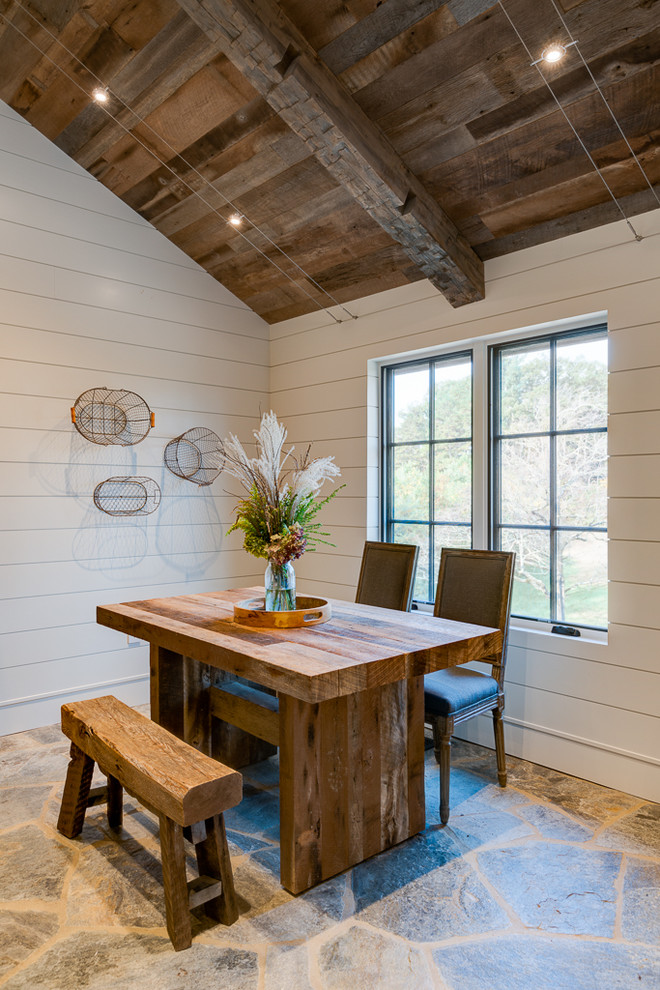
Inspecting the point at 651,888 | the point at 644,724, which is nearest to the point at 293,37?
the point at 644,724

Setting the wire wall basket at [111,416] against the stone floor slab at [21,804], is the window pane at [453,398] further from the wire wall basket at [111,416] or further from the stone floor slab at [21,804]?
the stone floor slab at [21,804]

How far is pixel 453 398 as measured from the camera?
3645 mm

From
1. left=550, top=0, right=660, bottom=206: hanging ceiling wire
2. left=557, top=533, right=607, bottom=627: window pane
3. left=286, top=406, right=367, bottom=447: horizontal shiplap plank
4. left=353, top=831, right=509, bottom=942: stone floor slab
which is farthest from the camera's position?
left=286, top=406, right=367, bottom=447: horizontal shiplap plank

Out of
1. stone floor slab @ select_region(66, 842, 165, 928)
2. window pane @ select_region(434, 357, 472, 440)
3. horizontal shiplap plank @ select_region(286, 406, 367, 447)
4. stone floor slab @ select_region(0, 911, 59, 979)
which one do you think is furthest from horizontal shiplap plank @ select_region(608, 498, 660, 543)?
stone floor slab @ select_region(0, 911, 59, 979)

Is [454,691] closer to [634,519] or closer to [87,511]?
[634,519]

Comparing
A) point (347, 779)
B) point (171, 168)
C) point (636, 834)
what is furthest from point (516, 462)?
point (171, 168)

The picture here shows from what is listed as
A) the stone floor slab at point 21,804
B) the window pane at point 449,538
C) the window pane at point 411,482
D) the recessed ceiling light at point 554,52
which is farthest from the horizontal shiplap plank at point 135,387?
the recessed ceiling light at point 554,52

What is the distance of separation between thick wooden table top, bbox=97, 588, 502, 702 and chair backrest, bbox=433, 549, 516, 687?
1.57 feet

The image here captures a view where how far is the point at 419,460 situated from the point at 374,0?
2.23 meters

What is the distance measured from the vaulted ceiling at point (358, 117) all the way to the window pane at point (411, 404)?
0.55m

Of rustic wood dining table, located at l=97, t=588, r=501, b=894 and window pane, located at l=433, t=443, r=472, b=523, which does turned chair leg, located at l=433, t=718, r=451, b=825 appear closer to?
rustic wood dining table, located at l=97, t=588, r=501, b=894

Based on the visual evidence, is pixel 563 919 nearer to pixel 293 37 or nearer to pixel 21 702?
pixel 21 702

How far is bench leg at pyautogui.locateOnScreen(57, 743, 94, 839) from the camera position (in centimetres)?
239

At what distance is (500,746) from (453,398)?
6.08ft
